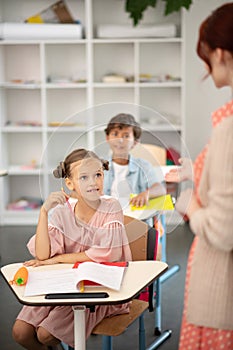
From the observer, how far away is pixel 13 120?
6.17 meters

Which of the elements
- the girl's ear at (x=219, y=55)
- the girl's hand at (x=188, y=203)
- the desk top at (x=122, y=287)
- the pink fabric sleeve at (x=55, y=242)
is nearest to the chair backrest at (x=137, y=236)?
Answer: the desk top at (x=122, y=287)

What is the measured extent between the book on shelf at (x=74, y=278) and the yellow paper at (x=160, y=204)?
31cm

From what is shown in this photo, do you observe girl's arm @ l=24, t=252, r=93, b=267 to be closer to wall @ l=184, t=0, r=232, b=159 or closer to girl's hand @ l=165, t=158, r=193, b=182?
girl's hand @ l=165, t=158, r=193, b=182

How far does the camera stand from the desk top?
6.84ft

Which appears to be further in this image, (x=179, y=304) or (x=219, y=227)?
(x=179, y=304)

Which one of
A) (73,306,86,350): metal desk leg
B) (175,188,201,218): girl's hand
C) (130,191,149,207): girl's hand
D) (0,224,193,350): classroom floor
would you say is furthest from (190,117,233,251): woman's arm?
(0,224,193,350): classroom floor

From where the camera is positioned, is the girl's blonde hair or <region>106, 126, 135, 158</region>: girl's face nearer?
the girl's blonde hair

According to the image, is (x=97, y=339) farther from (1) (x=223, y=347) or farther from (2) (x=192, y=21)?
(2) (x=192, y=21)

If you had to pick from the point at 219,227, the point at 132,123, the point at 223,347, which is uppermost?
the point at 132,123

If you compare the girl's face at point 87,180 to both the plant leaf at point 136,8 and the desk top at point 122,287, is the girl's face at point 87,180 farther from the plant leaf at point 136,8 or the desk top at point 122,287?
the plant leaf at point 136,8

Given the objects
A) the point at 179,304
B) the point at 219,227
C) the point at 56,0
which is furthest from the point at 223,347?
the point at 56,0

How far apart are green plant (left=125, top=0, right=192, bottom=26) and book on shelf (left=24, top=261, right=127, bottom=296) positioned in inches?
137

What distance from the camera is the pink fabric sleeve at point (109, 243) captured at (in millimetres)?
2484

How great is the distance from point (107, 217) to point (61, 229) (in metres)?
0.19
